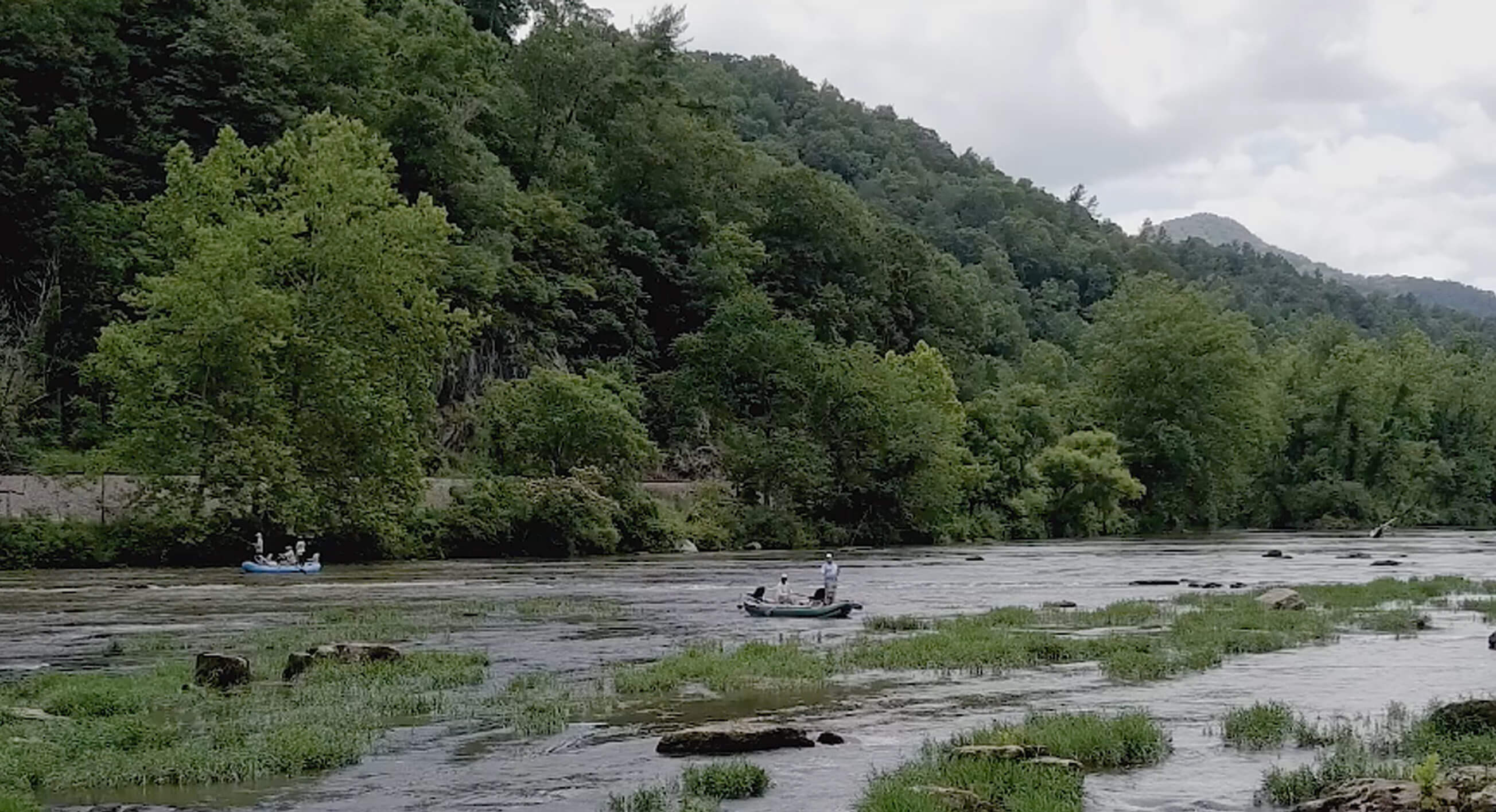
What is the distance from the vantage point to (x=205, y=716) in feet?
66.2

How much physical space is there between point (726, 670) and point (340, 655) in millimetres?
6809

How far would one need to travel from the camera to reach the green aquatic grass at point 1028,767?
14180 millimetres

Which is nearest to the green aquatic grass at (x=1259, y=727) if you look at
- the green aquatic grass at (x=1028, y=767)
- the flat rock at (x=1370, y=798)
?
the green aquatic grass at (x=1028, y=767)

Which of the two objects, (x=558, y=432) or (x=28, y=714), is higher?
(x=558, y=432)

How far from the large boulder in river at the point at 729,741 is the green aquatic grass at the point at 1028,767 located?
1946 millimetres

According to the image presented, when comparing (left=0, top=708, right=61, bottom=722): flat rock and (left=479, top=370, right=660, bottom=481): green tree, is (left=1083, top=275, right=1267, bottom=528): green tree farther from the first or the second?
(left=0, top=708, right=61, bottom=722): flat rock

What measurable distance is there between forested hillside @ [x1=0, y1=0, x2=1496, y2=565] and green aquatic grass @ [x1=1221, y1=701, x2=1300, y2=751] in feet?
158

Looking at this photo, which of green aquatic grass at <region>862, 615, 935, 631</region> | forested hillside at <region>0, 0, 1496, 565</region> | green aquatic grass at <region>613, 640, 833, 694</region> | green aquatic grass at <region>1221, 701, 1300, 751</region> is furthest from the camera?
forested hillside at <region>0, 0, 1496, 565</region>

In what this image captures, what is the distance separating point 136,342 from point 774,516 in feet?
124

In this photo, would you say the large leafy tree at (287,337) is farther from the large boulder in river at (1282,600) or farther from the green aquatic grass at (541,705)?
the green aquatic grass at (541,705)

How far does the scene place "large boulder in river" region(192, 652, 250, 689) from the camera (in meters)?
23.1

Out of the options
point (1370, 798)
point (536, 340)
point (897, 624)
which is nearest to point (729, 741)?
point (1370, 798)

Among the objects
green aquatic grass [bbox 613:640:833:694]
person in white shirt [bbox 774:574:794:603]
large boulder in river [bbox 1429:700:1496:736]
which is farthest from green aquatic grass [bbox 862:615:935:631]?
large boulder in river [bbox 1429:700:1496:736]

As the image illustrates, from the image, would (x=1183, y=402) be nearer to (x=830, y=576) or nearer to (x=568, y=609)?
(x=830, y=576)
